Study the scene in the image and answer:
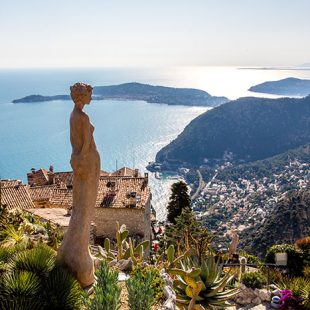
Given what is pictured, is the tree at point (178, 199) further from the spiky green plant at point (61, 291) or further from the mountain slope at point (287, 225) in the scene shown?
the spiky green plant at point (61, 291)

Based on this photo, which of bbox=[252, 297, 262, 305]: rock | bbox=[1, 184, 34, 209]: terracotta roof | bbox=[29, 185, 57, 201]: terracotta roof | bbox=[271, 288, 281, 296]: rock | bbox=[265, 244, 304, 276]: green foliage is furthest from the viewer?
bbox=[29, 185, 57, 201]: terracotta roof

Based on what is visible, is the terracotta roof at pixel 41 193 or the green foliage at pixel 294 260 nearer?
the green foliage at pixel 294 260

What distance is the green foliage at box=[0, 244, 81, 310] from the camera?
5328 mm

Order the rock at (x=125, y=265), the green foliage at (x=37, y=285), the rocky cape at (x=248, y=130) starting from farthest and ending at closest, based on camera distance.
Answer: the rocky cape at (x=248, y=130) → the rock at (x=125, y=265) → the green foliage at (x=37, y=285)

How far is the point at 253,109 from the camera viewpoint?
570 ft

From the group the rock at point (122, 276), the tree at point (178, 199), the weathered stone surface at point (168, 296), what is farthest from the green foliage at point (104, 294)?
the tree at point (178, 199)

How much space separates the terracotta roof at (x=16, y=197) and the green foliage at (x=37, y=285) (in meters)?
16.2

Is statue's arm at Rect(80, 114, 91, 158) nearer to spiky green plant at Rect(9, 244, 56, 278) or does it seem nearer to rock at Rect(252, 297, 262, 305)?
spiky green plant at Rect(9, 244, 56, 278)

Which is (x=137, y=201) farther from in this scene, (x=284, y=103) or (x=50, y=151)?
(x=284, y=103)

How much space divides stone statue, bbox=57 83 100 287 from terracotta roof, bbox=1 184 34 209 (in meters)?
16.1

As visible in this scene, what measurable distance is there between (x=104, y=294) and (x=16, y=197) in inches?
719

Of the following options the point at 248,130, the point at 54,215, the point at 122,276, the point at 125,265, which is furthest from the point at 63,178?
the point at 248,130

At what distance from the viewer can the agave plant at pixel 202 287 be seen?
7480mm

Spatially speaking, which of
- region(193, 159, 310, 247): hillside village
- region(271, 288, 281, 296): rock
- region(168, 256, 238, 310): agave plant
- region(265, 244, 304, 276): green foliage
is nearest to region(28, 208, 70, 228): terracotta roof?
region(265, 244, 304, 276): green foliage
